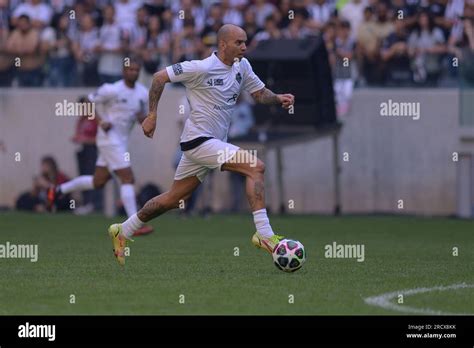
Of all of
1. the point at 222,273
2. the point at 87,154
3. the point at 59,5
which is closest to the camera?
the point at 222,273

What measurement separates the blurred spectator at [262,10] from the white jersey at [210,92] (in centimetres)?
1302

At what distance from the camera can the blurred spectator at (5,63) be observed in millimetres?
29062

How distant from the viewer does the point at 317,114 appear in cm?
2717

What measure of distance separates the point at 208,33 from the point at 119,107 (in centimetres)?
634

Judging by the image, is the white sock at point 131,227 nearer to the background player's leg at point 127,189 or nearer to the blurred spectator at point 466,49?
the background player's leg at point 127,189

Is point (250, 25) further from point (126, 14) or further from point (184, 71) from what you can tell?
point (184, 71)

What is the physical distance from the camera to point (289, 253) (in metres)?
14.5

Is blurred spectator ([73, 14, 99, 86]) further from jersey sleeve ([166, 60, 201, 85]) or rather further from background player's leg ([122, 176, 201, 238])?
jersey sleeve ([166, 60, 201, 85])

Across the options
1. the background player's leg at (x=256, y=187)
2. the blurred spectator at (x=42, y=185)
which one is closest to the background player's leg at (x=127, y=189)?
the blurred spectator at (x=42, y=185)

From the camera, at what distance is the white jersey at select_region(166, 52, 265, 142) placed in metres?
15.2

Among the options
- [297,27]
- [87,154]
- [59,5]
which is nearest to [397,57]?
[297,27]
